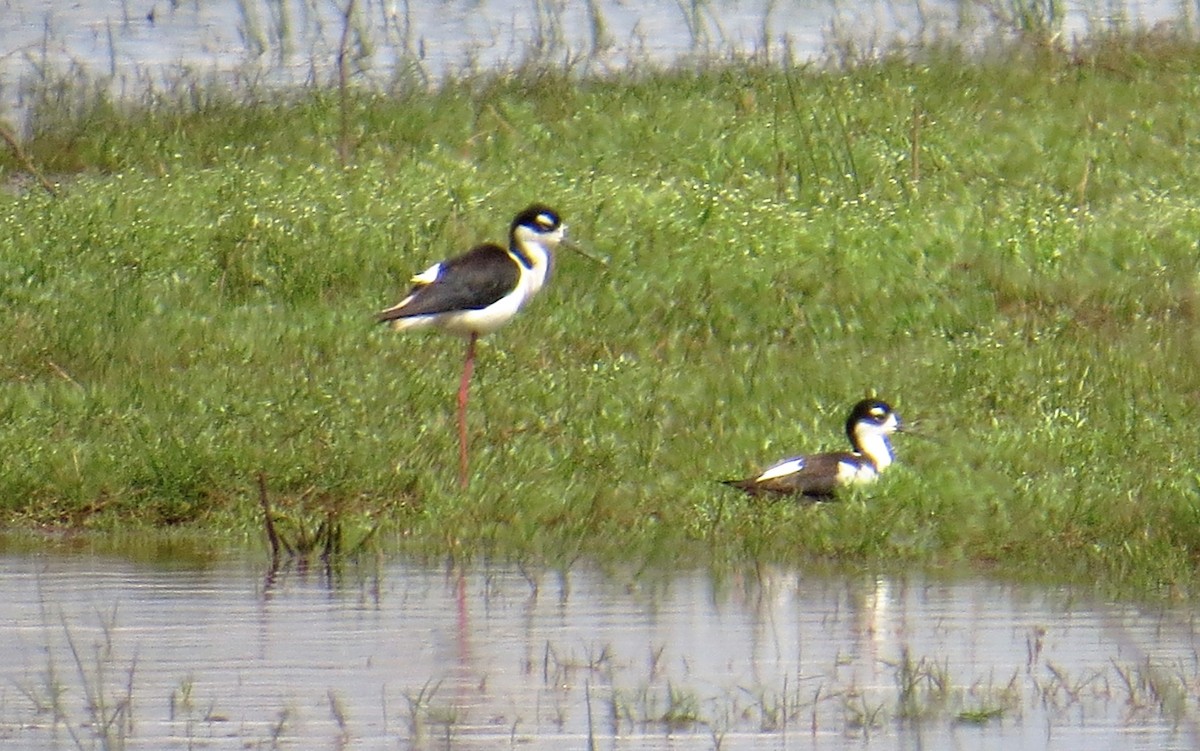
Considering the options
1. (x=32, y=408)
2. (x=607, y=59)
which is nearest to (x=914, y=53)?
(x=607, y=59)

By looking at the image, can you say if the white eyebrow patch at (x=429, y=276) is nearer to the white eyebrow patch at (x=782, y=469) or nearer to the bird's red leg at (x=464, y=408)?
the bird's red leg at (x=464, y=408)

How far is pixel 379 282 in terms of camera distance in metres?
14.4

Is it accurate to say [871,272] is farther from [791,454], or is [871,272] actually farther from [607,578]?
[607,578]

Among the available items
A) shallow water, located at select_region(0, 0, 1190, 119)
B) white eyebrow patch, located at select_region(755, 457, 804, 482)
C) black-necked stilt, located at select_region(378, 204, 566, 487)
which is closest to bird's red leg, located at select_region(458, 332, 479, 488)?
black-necked stilt, located at select_region(378, 204, 566, 487)

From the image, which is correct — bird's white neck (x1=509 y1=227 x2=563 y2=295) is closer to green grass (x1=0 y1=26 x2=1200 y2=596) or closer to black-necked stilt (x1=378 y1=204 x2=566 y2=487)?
black-necked stilt (x1=378 y1=204 x2=566 y2=487)

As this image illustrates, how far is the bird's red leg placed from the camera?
10789 millimetres

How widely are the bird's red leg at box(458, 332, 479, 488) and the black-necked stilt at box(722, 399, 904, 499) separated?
1054 mm

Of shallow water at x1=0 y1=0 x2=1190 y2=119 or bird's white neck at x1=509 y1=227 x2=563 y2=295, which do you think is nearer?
bird's white neck at x1=509 y1=227 x2=563 y2=295

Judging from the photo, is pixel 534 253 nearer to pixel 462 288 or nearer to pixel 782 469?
pixel 462 288

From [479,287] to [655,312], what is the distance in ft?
4.06

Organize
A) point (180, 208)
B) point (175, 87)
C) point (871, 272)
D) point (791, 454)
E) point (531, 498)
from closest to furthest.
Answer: point (531, 498) < point (791, 454) < point (871, 272) < point (180, 208) < point (175, 87)

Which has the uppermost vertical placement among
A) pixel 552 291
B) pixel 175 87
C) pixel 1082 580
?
pixel 175 87

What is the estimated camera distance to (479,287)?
1288 centimetres

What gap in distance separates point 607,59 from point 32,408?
8.34 m
